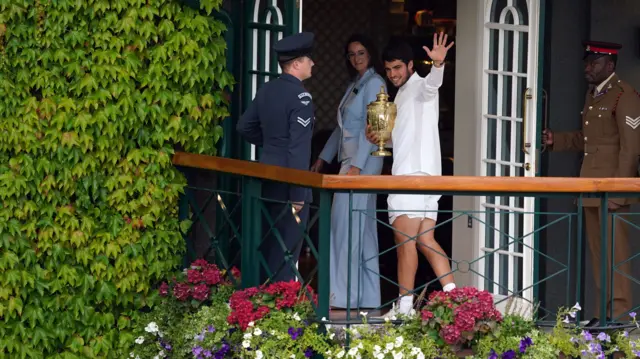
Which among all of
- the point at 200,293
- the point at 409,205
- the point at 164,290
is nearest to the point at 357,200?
the point at 409,205

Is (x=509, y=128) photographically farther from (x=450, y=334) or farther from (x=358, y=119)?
(x=450, y=334)

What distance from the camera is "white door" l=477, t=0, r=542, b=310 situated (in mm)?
7461

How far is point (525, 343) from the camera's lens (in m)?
6.18

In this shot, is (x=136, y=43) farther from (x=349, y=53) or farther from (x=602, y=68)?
(x=602, y=68)

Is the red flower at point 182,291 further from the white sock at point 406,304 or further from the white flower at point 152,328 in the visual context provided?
the white sock at point 406,304

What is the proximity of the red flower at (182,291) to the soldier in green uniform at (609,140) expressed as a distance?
2.34 m

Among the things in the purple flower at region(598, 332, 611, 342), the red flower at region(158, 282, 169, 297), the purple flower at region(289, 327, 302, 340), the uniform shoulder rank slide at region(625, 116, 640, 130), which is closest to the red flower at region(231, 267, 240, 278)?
the red flower at region(158, 282, 169, 297)

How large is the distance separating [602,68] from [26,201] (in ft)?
11.1

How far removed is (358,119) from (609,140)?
1518 mm

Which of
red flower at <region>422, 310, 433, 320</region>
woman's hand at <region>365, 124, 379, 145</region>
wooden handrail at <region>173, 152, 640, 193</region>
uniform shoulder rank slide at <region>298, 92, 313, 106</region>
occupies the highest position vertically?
uniform shoulder rank slide at <region>298, 92, 313, 106</region>

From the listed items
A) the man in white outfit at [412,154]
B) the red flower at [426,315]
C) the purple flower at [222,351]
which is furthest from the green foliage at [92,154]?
the red flower at [426,315]

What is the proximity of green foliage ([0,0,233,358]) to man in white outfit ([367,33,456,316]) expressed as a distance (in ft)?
3.41

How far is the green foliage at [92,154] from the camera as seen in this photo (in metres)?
7.26

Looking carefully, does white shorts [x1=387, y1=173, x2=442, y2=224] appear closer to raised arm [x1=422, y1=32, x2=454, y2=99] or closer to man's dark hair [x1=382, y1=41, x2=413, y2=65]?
raised arm [x1=422, y1=32, x2=454, y2=99]
